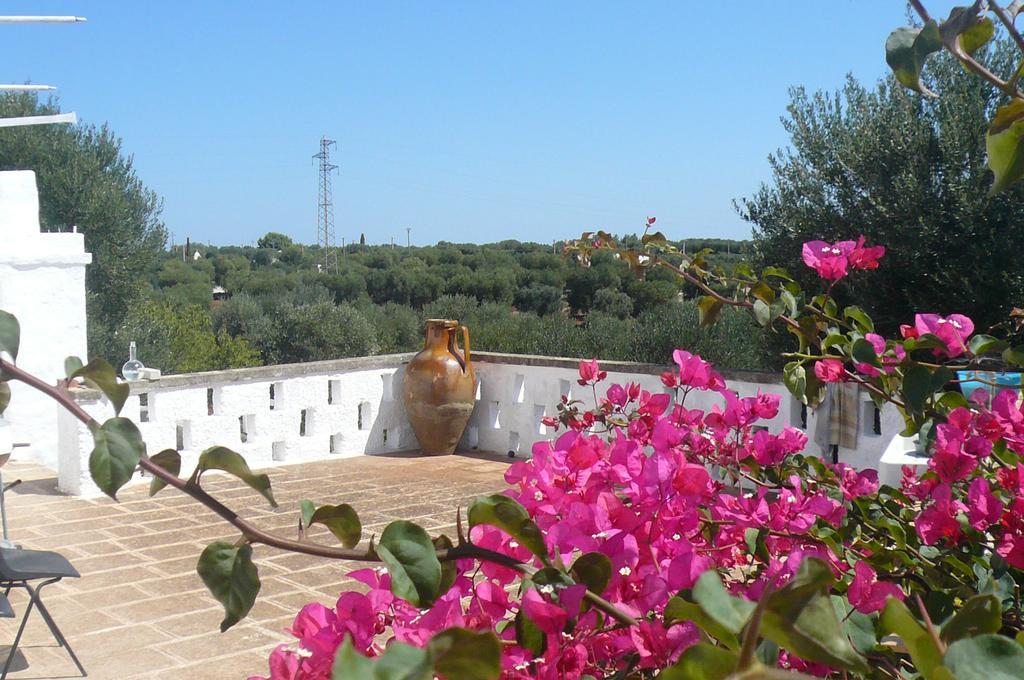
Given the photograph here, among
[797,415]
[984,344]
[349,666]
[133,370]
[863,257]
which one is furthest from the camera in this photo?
[133,370]

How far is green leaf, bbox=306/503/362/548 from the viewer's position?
2.38 feet

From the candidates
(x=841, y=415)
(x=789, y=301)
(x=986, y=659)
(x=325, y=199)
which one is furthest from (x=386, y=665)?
(x=325, y=199)

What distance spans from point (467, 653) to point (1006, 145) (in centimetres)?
58

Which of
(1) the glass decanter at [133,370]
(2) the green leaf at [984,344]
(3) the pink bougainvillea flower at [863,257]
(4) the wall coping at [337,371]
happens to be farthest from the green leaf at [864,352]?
(1) the glass decanter at [133,370]

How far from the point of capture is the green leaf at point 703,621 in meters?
0.56

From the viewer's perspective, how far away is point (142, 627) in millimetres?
3578

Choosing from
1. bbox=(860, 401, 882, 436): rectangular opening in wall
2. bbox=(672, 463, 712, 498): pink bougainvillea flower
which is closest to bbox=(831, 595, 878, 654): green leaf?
bbox=(672, 463, 712, 498): pink bougainvillea flower

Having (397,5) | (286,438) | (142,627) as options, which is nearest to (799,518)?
(142,627)

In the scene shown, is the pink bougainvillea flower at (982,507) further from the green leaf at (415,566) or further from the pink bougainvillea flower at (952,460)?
the green leaf at (415,566)

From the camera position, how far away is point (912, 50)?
97 centimetres

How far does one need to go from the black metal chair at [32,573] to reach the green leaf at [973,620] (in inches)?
113

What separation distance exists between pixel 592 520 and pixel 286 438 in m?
5.81

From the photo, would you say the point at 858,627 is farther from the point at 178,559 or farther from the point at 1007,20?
the point at 178,559

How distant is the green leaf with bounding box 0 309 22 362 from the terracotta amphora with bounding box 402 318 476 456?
5827 mm
